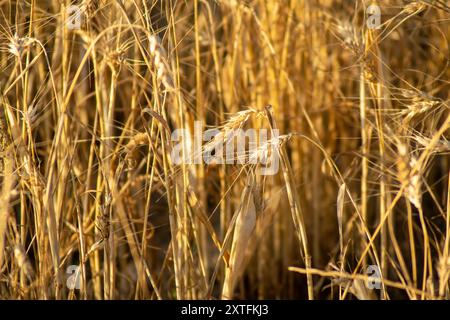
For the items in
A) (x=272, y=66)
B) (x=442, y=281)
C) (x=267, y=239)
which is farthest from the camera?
(x=267, y=239)

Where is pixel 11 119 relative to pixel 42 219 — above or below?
above

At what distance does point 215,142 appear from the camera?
78 cm

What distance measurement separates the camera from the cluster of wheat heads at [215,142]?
0.84 m

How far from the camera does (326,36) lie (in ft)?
4.79

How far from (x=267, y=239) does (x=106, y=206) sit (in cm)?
66

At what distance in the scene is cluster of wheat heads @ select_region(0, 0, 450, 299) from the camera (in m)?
0.84
